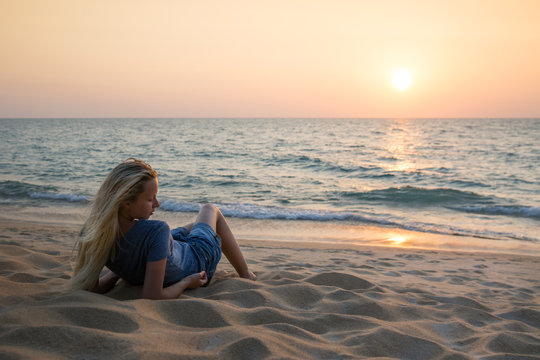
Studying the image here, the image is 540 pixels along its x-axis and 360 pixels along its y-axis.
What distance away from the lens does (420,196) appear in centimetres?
1310

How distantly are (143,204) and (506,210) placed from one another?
10864mm

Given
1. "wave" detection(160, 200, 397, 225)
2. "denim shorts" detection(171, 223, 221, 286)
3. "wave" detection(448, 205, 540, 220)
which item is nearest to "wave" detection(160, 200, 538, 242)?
"wave" detection(160, 200, 397, 225)

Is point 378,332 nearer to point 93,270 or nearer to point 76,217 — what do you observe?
point 93,270

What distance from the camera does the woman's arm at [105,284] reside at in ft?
10.3

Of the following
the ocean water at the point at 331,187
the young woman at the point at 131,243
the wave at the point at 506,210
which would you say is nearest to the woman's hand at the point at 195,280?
the young woman at the point at 131,243

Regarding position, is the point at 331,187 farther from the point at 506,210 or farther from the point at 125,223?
the point at 125,223

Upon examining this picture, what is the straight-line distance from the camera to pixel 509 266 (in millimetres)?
5617

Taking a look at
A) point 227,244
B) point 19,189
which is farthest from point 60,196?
point 227,244

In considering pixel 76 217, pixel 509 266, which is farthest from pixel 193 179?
pixel 509 266

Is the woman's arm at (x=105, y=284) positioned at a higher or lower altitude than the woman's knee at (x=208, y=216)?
lower

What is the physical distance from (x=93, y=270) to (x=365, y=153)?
25954 mm

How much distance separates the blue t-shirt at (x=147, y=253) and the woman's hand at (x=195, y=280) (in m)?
0.09

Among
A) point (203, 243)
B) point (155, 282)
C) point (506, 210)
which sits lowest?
point (506, 210)

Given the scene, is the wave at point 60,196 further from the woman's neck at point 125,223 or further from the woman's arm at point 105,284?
the woman's neck at point 125,223
